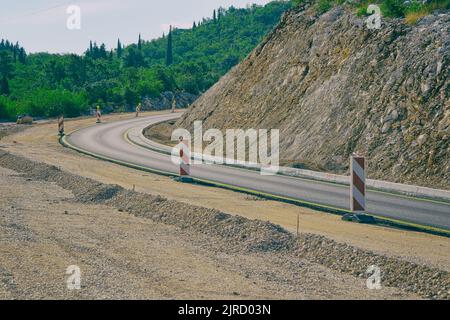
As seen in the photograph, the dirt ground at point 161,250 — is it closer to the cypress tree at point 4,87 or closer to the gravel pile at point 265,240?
the gravel pile at point 265,240

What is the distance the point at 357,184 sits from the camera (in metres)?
14.2

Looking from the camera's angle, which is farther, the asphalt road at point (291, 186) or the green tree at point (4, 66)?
the green tree at point (4, 66)

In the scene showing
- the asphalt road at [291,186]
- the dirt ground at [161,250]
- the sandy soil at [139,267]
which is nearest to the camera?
the sandy soil at [139,267]

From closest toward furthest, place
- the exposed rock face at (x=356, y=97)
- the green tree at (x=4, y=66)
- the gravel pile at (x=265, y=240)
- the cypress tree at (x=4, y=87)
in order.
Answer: the gravel pile at (x=265, y=240)
the exposed rock face at (x=356, y=97)
the cypress tree at (x=4, y=87)
the green tree at (x=4, y=66)

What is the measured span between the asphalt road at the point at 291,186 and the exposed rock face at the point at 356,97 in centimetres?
266

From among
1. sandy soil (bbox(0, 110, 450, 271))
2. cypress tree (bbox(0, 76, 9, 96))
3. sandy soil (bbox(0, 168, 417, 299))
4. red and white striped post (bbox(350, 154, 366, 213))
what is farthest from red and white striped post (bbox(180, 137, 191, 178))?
cypress tree (bbox(0, 76, 9, 96))

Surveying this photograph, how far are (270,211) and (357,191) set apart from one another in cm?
208

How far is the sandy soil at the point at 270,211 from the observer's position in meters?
11.3

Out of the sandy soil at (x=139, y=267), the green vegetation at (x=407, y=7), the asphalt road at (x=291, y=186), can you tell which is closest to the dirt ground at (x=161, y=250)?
the sandy soil at (x=139, y=267)

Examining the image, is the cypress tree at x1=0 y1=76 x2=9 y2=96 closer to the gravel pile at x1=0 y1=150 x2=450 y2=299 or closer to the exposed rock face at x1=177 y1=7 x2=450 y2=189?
the exposed rock face at x1=177 y1=7 x2=450 y2=189

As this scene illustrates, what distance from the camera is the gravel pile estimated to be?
30.3ft

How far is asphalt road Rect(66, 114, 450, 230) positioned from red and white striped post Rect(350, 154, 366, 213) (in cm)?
86

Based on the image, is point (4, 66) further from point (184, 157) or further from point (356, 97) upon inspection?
point (184, 157)

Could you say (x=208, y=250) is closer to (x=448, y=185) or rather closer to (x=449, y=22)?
(x=448, y=185)
